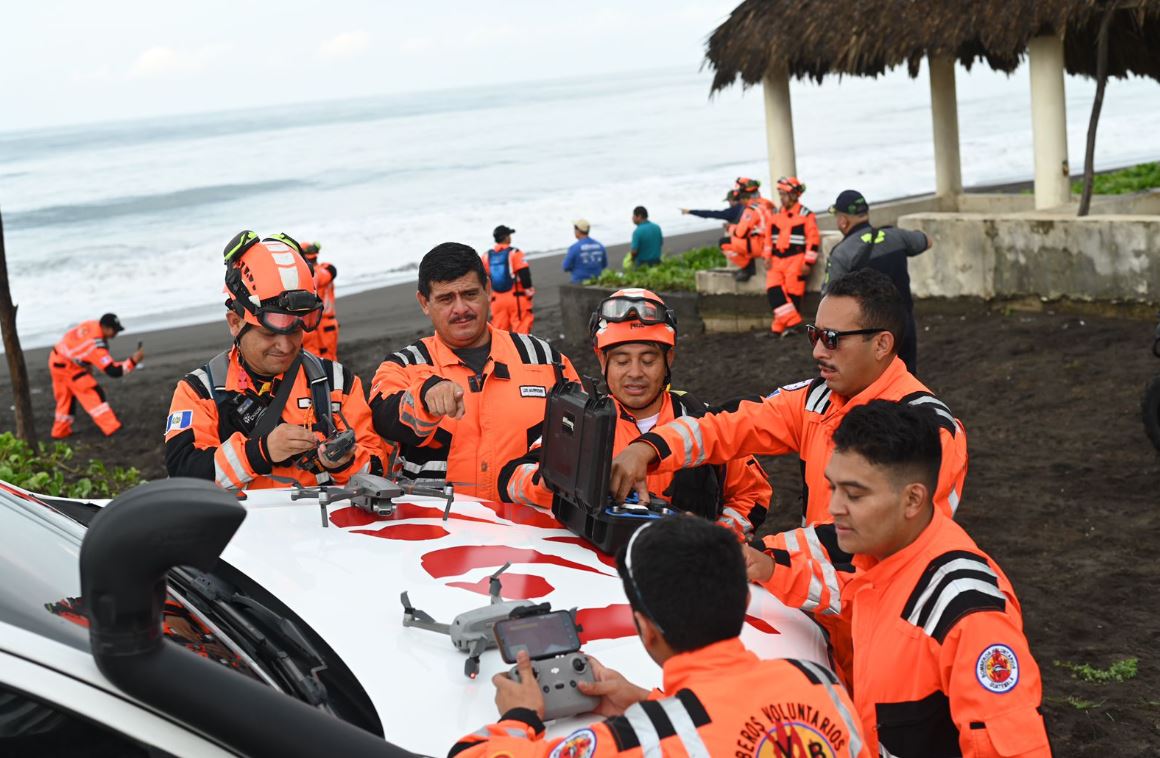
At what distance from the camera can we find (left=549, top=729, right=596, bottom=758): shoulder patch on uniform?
196 centimetres

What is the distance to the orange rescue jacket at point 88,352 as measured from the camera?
46.3ft

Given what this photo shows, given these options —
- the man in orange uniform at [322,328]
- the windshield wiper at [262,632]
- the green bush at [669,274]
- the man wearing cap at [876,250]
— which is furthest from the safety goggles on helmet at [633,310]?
the green bush at [669,274]

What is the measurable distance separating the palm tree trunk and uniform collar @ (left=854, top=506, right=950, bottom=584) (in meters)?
6.45

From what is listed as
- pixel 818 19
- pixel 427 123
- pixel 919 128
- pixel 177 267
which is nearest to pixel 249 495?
pixel 818 19

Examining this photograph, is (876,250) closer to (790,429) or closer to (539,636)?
(790,429)

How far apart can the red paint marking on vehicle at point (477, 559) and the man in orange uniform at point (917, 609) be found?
2.21 feet

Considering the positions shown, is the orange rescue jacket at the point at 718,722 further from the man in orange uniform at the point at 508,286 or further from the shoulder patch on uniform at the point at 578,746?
the man in orange uniform at the point at 508,286

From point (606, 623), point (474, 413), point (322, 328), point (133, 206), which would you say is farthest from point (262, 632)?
point (133, 206)

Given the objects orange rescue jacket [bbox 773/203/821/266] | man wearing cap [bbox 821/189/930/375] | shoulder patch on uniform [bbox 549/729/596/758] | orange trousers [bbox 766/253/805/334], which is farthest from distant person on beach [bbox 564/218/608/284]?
shoulder patch on uniform [bbox 549/729/596/758]

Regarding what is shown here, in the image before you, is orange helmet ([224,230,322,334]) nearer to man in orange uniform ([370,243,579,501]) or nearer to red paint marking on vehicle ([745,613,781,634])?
man in orange uniform ([370,243,579,501])

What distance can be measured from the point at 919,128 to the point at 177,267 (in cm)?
4614

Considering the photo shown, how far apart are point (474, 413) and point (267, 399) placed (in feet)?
2.32

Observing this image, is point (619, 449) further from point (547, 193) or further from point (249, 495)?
point (547, 193)

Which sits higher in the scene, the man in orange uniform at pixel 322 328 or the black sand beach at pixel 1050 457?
the man in orange uniform at pixel 322 328
